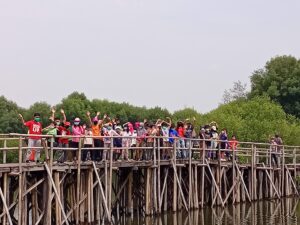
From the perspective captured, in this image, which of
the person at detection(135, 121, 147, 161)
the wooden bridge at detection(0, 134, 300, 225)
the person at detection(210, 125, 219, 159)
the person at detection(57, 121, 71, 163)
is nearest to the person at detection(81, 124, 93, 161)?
the wooden bridge at detection(0, 134, 300, 225)

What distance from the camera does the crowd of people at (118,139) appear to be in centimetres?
2486

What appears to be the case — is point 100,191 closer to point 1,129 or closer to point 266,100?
point 266,100

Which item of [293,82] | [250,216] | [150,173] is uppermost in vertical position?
[293,82]

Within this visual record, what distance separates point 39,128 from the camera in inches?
953

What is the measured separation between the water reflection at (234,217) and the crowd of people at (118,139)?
284cm

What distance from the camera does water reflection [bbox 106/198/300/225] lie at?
1137 inches

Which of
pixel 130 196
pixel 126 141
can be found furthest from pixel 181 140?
pixel 130 196

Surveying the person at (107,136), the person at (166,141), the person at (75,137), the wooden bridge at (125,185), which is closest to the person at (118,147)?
the person at (107,136)

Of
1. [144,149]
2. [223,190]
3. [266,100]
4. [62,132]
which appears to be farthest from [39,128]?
[266,100]

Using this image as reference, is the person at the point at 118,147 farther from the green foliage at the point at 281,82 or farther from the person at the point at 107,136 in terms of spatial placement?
the green foliage at the point at 281,82

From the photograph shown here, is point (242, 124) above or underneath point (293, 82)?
underneath

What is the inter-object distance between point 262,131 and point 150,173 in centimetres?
2729

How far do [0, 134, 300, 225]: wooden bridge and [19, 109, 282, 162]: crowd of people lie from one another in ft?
1.18

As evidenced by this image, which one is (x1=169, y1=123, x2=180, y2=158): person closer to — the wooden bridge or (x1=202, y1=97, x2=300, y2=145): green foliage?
the wooden bridge
